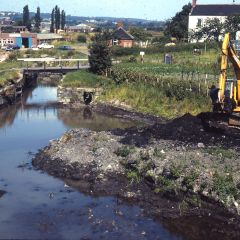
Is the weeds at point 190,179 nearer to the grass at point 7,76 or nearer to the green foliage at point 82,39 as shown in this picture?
the grass at point 7,76

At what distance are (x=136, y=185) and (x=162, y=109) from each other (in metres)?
16.3

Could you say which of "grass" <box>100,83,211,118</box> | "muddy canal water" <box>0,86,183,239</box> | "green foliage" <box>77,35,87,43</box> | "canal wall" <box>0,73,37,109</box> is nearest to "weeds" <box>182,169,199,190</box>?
"muddy canal water" <box>0,86,183,239</box>

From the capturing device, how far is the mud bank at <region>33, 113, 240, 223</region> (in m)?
20.0

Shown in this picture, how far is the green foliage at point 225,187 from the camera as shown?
64.4ft

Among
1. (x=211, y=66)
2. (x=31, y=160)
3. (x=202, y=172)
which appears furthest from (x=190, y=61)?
(x=202, y=172)

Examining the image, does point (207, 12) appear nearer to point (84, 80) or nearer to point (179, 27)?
point (179, 27)

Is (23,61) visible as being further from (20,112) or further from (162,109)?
(162,109)

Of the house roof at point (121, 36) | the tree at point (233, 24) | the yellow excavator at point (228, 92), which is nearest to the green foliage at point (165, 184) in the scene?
the yellow excavator at point (228, 92)

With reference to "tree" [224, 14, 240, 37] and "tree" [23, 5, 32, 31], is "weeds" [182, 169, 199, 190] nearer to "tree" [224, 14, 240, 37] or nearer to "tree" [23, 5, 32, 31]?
"tree" [224, 14, 240, 37]

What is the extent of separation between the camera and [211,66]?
166 feet

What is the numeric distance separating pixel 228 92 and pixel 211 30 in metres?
48.1

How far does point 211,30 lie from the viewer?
72.2 meters

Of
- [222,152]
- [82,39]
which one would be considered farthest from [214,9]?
[222,152]

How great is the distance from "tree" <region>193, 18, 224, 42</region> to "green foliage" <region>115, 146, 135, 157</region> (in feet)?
149
